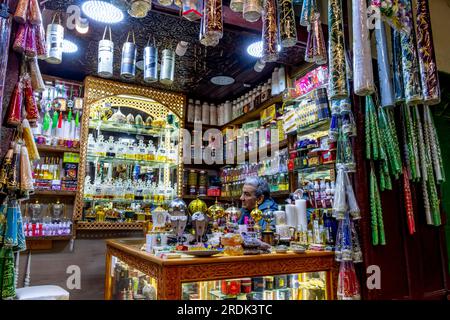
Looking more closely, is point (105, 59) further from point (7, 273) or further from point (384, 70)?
point (384, 70)

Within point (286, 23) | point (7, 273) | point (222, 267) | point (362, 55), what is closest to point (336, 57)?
point (362, 55)

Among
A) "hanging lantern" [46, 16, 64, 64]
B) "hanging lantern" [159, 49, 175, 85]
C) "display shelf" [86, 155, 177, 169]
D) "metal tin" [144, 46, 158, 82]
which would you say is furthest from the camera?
"display shelf" [86, 155, 177, 169]

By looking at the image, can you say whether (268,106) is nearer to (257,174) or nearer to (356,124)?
(257,174)

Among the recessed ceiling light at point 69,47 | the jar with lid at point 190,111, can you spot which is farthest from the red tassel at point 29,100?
the jar with lid at point 190,111

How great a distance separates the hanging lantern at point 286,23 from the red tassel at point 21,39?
1.43 metres

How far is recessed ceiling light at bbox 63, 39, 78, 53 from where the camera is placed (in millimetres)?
3436

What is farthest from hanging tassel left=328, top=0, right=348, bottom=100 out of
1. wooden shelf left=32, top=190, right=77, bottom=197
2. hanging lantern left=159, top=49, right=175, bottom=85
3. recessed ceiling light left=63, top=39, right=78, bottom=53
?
wooden shelf left=32, top=190, right=77, bottom=197

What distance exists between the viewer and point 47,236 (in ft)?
12.3

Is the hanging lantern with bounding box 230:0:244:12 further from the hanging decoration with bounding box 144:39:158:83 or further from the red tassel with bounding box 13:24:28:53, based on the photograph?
the red tassel with bounding box 13:24:28:53

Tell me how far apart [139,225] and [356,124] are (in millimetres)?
3002

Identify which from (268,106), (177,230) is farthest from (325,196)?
(268,106)

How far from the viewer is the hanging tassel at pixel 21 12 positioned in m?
1.73

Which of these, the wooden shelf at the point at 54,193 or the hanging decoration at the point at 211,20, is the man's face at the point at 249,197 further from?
the wooden shelf at the point at 54,193

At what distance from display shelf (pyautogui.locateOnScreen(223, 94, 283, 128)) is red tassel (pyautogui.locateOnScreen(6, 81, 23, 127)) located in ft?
8.76
